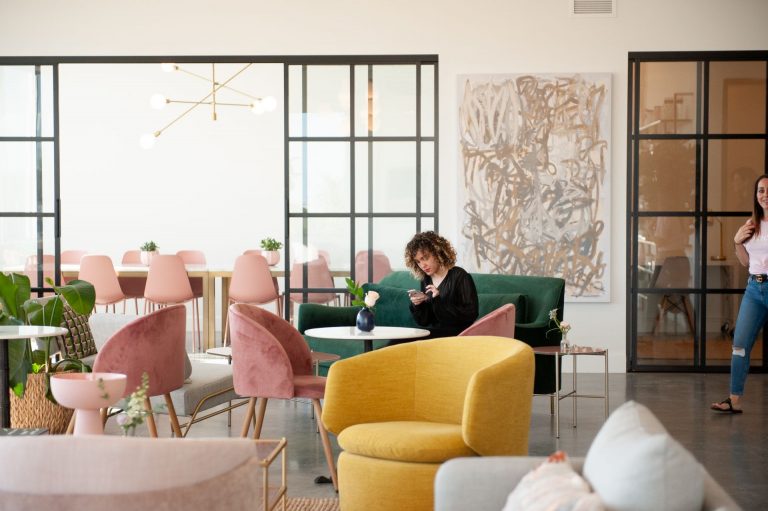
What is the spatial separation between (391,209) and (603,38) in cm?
215

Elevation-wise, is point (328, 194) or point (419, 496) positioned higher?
point (328, 194)

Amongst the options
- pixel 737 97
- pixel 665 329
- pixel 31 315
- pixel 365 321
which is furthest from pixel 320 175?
pixel 737 97

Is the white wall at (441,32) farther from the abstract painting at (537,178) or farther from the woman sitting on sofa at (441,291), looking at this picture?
the woman sitting on sofa at (441,291)

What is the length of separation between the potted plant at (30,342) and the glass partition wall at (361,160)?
9.04ft

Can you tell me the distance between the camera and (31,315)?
16.6ft

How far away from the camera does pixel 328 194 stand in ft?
25.5

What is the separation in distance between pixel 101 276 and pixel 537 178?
4023 millimetres

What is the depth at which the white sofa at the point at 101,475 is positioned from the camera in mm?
1836

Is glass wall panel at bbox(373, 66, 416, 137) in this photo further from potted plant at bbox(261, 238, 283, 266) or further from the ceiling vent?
potted plant at bbox(261, 238, 283, 266)

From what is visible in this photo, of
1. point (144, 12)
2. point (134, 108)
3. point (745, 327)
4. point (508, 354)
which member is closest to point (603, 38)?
point (745, 327)

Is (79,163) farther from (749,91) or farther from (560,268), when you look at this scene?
(749,91)

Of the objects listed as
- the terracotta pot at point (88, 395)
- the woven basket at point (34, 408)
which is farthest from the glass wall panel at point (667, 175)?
the terracotta pot at point (88, 395)

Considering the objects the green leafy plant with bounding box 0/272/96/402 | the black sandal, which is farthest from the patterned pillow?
the black sandal

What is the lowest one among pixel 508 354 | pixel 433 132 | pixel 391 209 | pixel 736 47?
pixel 508 354
